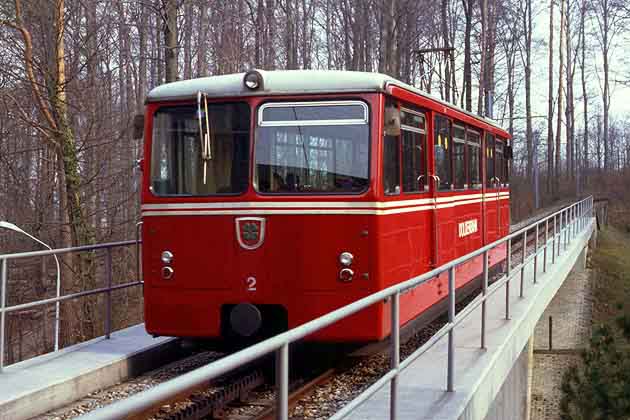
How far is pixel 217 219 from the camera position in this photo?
8.27 m

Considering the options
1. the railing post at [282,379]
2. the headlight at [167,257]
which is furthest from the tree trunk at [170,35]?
the railing post at [282,379]

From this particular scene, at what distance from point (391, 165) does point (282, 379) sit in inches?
205

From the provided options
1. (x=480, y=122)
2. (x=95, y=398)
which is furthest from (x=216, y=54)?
(x=95, y=398)

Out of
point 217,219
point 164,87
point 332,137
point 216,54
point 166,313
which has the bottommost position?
point 166,313

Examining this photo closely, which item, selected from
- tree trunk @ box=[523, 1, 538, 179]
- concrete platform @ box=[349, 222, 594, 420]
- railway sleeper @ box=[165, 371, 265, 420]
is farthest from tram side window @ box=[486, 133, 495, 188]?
tree trunk @ box=[523, 1, 538, 179]

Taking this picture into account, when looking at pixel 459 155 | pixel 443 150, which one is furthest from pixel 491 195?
pixel 443 150

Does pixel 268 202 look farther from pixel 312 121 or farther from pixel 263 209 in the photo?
pixel 312 121

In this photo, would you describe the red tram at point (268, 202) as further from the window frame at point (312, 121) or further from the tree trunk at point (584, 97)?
the tree trunk at point (584, 97)

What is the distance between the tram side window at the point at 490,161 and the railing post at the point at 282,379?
10.8 metres

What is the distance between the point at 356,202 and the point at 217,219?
1326 millimetres

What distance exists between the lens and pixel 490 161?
14227mm

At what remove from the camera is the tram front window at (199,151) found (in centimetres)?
830

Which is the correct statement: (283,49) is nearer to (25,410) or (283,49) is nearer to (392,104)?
(392,104)

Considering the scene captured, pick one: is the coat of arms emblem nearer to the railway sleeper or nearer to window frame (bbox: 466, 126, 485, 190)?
the railway sleeper
